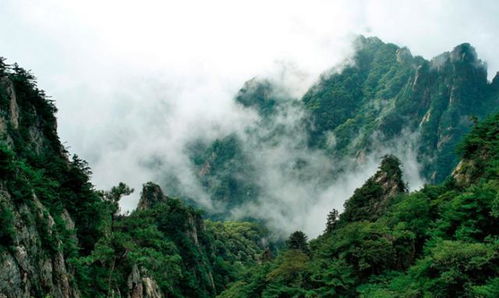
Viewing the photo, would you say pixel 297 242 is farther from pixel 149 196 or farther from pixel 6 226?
pixel 6 226

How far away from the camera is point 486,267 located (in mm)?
26609

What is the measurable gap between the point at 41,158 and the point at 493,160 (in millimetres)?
44890

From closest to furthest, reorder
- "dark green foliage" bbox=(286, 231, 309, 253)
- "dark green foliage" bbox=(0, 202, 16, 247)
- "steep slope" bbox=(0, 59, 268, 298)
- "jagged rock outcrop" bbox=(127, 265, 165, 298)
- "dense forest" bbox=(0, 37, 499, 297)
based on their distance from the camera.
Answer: "dark green foliage" bbox=(0, 202, 16, 247), "dense forest" bbox=(0, 37, 499, 297), "steep slope" bbox=(0, 59, 268, 298), "jagged rock outcrop" bbox=(127, 265, 165, 298), "dark green foliage" bbox=(286, 231, 309, 253)

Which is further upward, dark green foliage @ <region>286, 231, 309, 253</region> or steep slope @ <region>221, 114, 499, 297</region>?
dark green foliage @ <region>286, 231, 309, 253</region>

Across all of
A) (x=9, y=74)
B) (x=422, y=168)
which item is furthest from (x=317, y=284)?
(x=422, y=168)

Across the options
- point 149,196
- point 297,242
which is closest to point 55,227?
point 297,242

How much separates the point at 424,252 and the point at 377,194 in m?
37.9

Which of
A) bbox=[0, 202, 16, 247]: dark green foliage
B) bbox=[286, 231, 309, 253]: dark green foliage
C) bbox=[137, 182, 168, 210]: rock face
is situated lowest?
bbox=[0, 202, 16, 247]: dark green foliage

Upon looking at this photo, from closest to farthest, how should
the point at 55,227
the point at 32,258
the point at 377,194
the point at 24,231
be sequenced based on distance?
the point at 24,231 < the point at 32,258 < the point at 55,227 < the point at 377,194

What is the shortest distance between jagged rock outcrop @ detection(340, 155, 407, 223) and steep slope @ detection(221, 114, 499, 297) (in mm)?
5785

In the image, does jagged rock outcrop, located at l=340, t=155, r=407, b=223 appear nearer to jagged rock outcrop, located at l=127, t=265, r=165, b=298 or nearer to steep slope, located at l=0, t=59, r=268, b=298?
steep slope, located at l=0, t=59, r=268, b=298

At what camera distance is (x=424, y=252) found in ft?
123

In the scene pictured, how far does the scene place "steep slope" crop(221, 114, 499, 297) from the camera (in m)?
27.1

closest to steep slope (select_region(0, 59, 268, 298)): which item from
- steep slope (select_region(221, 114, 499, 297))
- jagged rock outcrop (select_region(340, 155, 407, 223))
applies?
steep slope (select_region(221, 114, 499, 297))
